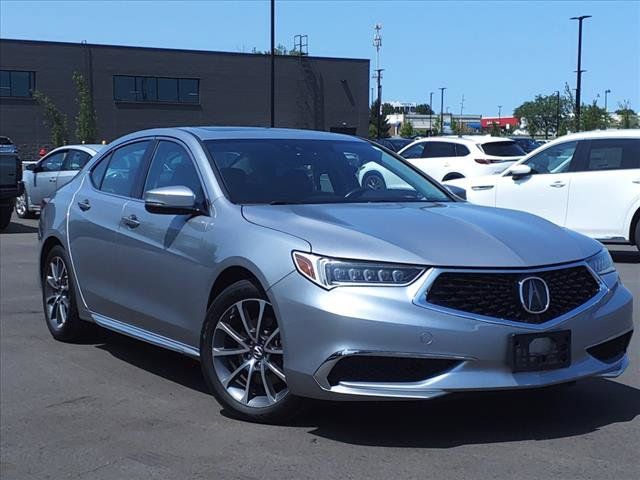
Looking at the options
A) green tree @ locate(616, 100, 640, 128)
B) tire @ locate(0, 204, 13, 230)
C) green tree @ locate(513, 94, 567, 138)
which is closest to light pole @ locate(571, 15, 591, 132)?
green tree @ locate(616, 100, 640, 128)

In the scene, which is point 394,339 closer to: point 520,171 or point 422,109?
Answer: point 520,171

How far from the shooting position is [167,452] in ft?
14.0

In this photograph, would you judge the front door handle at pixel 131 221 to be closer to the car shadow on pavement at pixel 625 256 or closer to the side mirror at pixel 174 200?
the side mirror at pixel 174 200

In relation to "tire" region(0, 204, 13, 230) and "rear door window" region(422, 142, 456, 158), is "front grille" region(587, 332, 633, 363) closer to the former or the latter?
"tire" region(0, 204, 13, 230)

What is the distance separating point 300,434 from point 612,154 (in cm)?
856

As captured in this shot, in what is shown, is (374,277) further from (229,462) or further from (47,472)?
(47,472)

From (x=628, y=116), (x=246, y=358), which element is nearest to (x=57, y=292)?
(x=246, y=358)

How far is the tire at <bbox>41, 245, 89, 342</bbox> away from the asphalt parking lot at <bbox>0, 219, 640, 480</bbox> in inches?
27.9

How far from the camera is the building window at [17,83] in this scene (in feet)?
157

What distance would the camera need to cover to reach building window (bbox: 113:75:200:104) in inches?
2034

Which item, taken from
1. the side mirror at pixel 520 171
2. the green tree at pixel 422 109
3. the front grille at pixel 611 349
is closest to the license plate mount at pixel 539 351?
the front grille at pixel 611 349

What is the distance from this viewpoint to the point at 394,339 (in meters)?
3.98

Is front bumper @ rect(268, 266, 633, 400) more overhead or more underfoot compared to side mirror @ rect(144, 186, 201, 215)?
more underfoot

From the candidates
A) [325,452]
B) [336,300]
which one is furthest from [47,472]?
[336,300]
